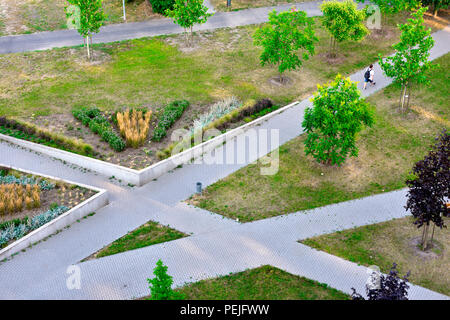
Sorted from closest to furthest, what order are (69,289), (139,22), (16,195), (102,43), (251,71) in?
(69,289) → (16,195) → (251,71) → (102,43) → (139,22)

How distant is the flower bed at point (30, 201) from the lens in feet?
61.2

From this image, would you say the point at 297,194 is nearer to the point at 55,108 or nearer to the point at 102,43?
the point at 55,108

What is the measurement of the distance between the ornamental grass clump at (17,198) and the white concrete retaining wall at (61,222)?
3.87 feet

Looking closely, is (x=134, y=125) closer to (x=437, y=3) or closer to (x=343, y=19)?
(x=343, y=19)

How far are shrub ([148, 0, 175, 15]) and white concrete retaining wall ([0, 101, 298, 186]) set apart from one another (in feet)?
43.6

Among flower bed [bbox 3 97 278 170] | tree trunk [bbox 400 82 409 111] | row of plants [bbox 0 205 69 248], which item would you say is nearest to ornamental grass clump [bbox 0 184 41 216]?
row of plants [bbox 0 205 69 248]

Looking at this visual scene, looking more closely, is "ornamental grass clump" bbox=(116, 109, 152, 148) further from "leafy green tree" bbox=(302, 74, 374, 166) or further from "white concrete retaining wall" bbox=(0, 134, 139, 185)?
"leafy green tree" bbox=(302, 74, 374, 166)

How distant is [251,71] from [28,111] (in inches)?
415

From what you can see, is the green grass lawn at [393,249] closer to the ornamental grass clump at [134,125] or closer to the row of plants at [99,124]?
the ornamental grass clump at [134,125]

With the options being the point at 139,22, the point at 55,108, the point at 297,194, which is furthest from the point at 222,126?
the point at 139,22

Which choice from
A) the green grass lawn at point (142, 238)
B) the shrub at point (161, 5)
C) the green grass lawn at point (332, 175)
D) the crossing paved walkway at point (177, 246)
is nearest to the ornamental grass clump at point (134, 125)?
the crossing paved walkway at point (177, 246)

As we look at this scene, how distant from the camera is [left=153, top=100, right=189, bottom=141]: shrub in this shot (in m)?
23.3

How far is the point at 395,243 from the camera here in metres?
18.3

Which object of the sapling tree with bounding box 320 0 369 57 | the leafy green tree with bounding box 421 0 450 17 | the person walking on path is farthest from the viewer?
the leafy green tree with bounding box 421 0 450 17
